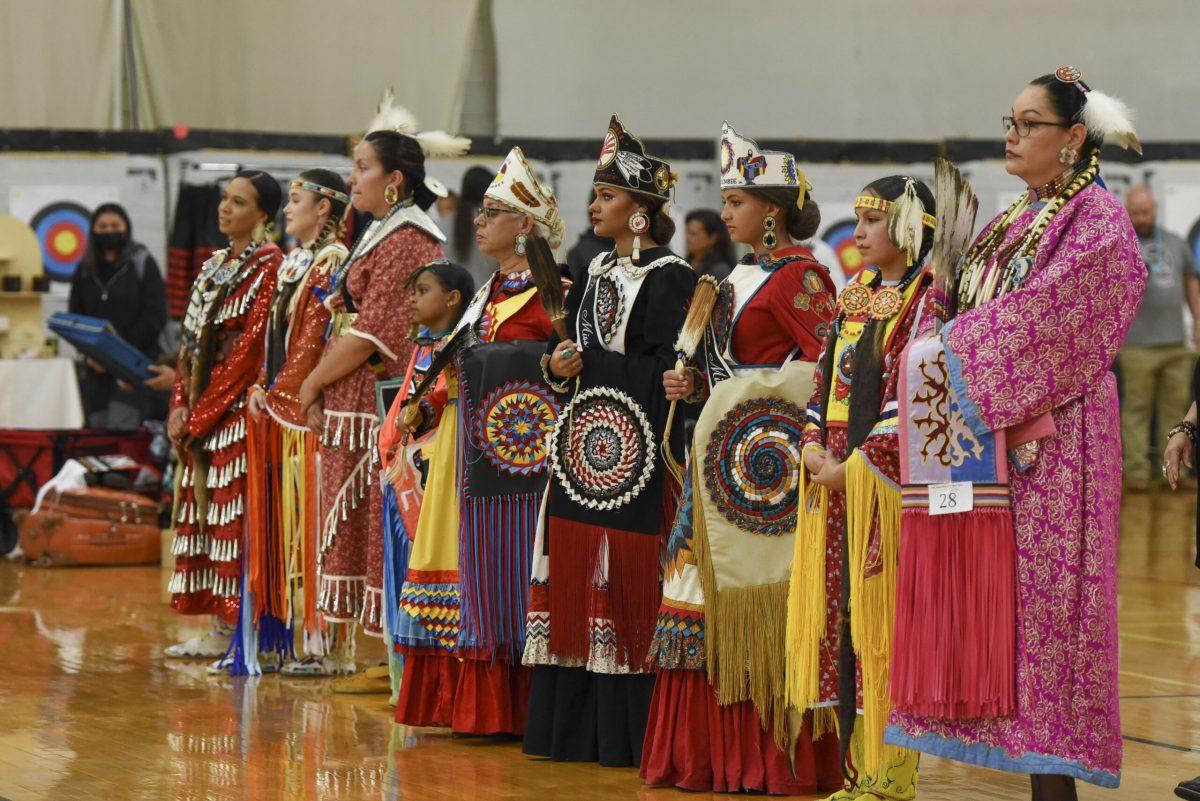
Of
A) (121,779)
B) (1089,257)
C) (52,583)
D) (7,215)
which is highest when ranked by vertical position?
(7,215)

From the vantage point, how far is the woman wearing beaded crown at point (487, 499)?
4.38 meters

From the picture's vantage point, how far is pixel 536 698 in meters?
4.21

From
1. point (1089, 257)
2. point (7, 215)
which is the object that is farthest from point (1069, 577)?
point (7, 215)

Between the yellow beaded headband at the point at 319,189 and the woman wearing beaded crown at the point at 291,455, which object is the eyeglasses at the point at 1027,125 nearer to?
the woman wearing beaded crown at the point at 291,455

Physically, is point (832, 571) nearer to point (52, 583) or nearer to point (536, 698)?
point (536, 698)

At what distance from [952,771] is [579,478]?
111 cm

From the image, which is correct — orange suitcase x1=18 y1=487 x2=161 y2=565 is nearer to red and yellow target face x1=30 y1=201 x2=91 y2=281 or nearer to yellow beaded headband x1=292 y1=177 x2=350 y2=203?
red and yellow target face x1=30 y1=201 x2=91 y2=281

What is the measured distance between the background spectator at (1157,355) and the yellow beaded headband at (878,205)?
25.4 feet

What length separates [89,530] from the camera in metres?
8.19

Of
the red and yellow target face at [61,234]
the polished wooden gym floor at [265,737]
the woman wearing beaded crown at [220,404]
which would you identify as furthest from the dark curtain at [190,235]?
the woman wearing beaded crown at [220,404]

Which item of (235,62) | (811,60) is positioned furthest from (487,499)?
(811,60)

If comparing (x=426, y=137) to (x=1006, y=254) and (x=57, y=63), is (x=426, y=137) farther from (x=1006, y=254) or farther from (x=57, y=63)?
(x=57, y=63)

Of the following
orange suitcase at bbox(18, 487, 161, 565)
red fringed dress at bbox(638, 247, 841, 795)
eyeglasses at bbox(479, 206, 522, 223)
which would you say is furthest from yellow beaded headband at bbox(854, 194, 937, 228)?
orange suitcase at bbox(18, 487, 161, 565)

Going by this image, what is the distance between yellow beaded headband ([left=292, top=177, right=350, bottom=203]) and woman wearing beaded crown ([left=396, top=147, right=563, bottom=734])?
110cm
